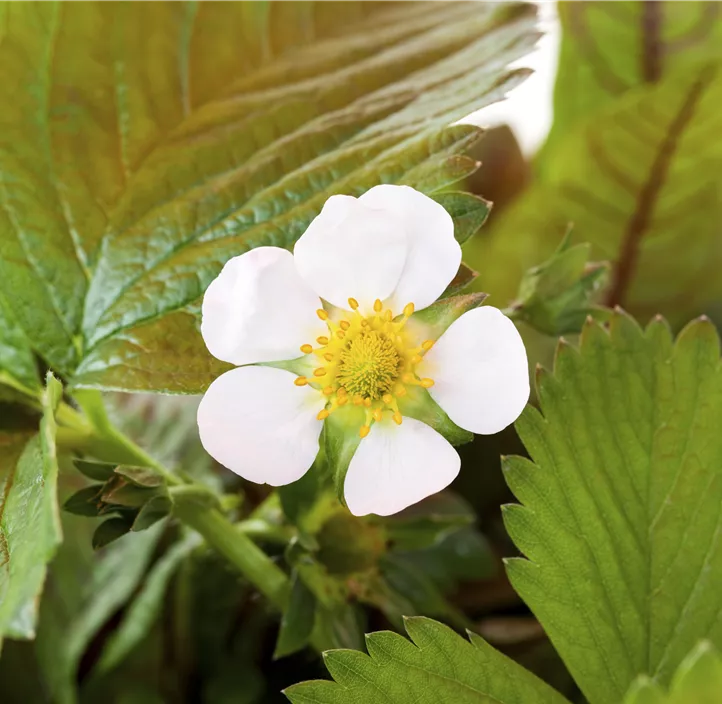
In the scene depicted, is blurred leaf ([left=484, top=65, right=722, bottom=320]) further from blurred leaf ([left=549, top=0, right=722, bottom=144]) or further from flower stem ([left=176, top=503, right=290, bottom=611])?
flower stem ([left=176, top=503, right=290, bottom=611])

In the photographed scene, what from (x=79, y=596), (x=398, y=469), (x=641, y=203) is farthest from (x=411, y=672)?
(x=641, y=203)

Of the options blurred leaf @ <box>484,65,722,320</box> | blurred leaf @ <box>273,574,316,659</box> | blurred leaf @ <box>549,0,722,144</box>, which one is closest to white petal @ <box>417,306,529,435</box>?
blurred leaf @ <box>273,574,316,659</box>

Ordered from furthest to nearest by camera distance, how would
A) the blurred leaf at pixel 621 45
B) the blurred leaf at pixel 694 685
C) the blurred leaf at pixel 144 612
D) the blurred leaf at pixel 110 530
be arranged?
1. the blurred leaf at pixel 621 45
2. the blurred leaf at pixel 144 612
3. the blurred leaf at pixel 110 530
4. the blurred leaf at pixel 694 685

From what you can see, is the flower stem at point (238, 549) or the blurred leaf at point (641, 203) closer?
the flower stem at point (238, 549)

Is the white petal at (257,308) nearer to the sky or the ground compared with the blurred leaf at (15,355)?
nearer to the sky

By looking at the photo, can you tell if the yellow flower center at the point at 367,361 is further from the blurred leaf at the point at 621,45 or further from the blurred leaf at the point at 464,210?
the blurred leaf at the point at 621,45

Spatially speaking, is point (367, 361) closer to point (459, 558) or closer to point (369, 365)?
point (369, 365)

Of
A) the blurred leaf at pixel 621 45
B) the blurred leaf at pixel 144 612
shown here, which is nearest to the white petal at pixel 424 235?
the blurred leaf at pixel 144 612
